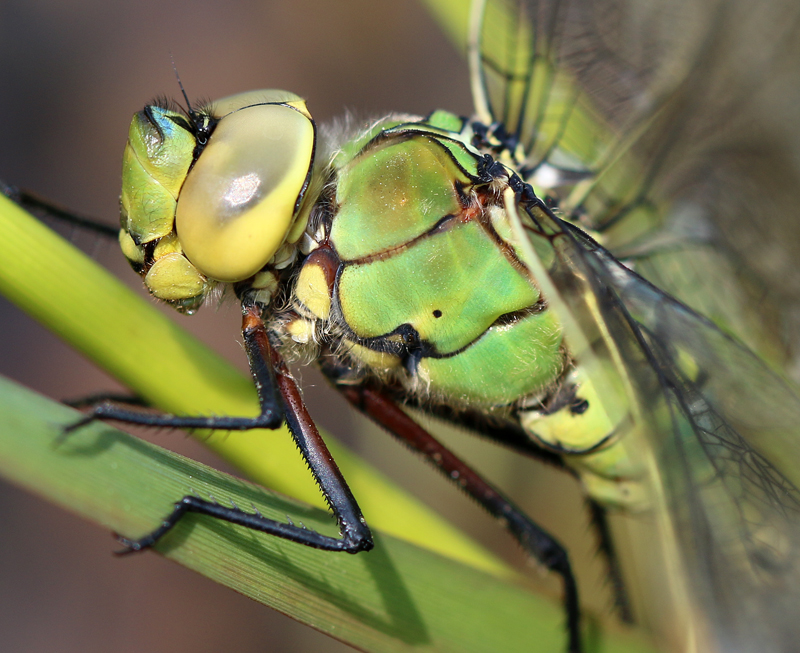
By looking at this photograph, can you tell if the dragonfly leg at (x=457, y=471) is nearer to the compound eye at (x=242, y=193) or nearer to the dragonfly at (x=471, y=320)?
the dragonfly at (x=471, y=320)

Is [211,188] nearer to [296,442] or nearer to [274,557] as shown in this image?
[296,442]

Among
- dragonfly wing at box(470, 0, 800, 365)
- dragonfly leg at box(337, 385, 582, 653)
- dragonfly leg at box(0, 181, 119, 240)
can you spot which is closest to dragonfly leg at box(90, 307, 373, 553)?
dragonfly leg at box(337, 385, 582, 653)

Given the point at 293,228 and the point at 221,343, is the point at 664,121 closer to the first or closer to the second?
the point at 293,228

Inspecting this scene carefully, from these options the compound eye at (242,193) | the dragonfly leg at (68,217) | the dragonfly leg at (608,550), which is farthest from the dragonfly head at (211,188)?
the dragonfly leg at (608,550)

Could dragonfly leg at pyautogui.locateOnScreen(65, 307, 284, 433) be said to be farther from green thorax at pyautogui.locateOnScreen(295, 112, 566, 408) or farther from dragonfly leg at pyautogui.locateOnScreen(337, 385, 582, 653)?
dragonfly leg at pyautogui.locateOnScreen(337, 385, 582, 653)

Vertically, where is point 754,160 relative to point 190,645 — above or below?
above

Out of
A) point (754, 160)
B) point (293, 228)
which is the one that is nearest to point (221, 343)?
point (293, 228)

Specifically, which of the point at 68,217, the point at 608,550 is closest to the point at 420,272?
the point at 68,217
